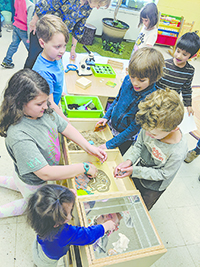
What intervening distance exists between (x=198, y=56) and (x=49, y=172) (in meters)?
7.20

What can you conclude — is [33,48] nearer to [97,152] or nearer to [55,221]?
[97,152]

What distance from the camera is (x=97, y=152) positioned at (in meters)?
1.56

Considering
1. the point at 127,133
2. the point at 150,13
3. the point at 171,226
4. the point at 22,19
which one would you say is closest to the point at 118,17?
the point at 22,19

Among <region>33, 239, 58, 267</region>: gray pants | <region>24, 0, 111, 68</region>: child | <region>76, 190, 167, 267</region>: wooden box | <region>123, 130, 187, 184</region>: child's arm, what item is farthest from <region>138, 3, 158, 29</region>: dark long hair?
<region>33, 239, 58, 267</region>: gray pants

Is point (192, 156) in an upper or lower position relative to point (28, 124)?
lower

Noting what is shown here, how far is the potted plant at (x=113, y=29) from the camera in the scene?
16.7 feet

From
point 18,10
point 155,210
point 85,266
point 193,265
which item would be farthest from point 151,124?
point 18,10

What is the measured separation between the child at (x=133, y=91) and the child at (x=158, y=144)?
0.20 m

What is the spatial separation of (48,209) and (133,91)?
3.63 feet

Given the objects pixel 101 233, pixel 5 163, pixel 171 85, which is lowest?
pixel 5 163

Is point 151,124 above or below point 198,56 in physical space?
above

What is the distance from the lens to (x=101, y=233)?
3.86 ft

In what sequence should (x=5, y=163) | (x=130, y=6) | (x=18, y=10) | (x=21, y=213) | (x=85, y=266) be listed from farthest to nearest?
(x=130, y=6) < (x=18, y=10) < (x=5, y=163) < (x=21, y=213) < (x=85, y=266)

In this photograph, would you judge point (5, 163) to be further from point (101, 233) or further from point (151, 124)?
point (151, 124)
